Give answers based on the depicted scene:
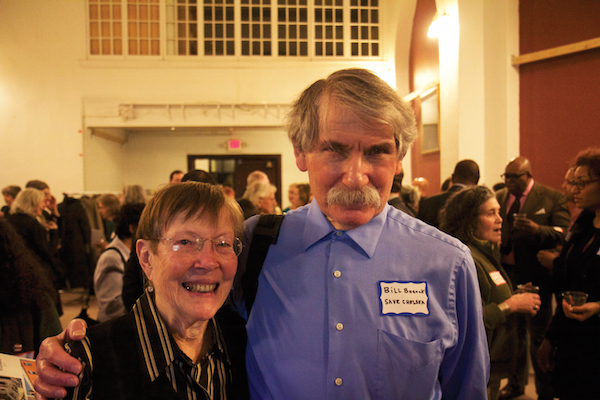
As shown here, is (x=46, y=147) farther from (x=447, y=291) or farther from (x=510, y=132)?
(x=447, y=291)

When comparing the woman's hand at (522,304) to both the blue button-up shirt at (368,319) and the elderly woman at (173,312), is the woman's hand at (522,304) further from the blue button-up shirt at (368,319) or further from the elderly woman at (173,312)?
the elderly woman at (173,312)

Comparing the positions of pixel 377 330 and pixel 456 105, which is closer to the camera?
pixel 377 330

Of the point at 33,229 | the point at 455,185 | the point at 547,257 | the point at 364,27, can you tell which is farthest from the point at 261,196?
the point at 364,27

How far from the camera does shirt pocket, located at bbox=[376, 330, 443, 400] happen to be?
104 centimetres

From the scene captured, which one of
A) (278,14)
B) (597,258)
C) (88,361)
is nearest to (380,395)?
(88,361)

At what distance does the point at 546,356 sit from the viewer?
2.52 meters

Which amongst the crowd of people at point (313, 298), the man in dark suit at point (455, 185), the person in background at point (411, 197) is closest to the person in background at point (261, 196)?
the person in background at point (411, 197)

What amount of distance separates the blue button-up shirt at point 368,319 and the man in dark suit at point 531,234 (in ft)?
7.57

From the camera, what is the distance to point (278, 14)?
9.38m

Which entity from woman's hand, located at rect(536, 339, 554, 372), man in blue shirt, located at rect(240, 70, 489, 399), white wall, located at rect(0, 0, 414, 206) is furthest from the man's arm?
white wall, located at rect(0, 0, 414, 206)

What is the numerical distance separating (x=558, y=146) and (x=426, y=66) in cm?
351

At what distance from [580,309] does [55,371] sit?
2488mm

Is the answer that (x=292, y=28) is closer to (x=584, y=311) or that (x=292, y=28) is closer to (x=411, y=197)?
(x=411, y=197)

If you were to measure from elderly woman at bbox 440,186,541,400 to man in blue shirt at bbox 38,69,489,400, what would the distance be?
58.3 inches
